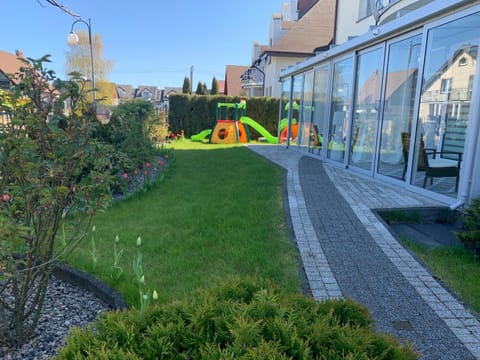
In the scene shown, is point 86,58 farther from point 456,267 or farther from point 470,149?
point 456,267


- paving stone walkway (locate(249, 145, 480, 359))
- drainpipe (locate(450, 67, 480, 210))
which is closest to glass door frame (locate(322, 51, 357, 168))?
paving stone walkway (locate(249, 145, 480, 359))

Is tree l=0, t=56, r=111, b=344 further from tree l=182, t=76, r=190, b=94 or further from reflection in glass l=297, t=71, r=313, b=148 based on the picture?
tree l=182, t=76, r=190, b=94

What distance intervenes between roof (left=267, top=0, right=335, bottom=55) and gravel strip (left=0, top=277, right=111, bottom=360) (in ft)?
74.6

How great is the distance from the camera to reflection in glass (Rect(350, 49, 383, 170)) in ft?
24.6

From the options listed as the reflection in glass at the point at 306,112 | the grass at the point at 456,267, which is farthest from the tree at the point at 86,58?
the grass at the point at 456,267

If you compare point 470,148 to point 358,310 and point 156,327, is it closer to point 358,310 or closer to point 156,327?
point 358,310

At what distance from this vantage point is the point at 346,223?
463 centimetres

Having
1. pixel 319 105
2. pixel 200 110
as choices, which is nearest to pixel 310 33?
pixel 200 110

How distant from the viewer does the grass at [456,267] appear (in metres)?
3.05

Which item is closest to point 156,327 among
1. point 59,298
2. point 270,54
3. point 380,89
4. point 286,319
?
point 286,319

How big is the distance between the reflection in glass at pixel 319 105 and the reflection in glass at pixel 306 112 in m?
0.36

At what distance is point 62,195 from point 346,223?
349 centimetres

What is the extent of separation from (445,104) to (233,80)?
3683 centimetres

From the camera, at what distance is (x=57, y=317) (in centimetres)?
256
